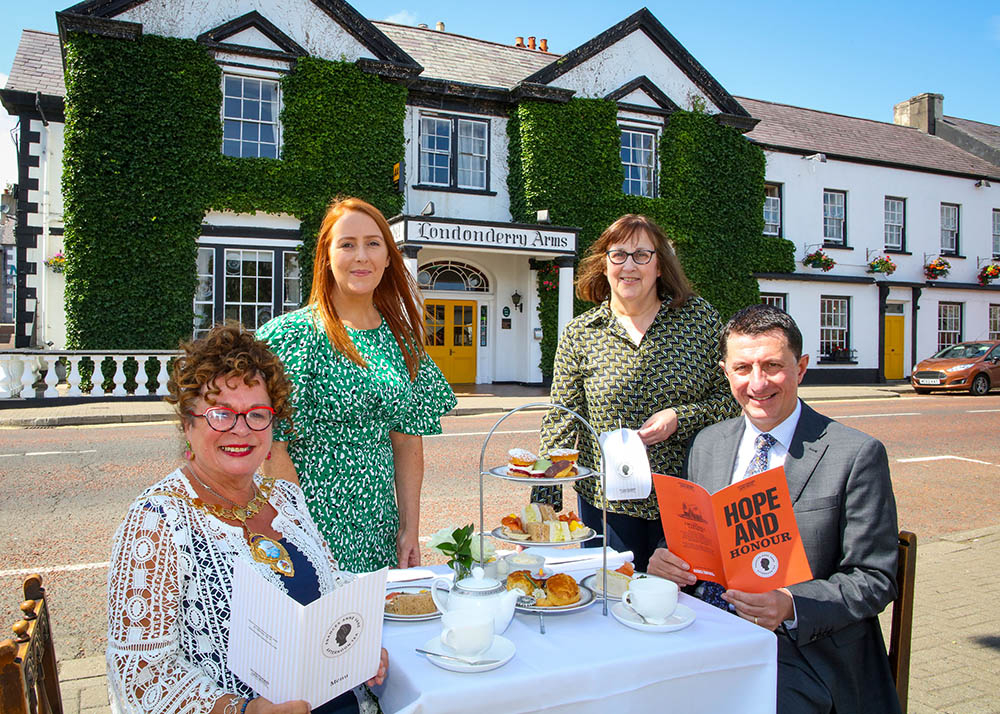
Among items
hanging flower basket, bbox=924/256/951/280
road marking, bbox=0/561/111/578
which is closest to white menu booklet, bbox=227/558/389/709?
road marking, bbox=0/561/111/578

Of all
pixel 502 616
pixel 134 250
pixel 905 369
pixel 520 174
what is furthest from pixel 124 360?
pixel 905 369

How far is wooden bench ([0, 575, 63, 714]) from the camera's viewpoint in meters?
1.55

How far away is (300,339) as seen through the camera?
2.68 meters

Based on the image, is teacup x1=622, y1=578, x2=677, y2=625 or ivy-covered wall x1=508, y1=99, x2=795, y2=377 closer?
teacup x1=622, y1=578, x2=677, y2=625

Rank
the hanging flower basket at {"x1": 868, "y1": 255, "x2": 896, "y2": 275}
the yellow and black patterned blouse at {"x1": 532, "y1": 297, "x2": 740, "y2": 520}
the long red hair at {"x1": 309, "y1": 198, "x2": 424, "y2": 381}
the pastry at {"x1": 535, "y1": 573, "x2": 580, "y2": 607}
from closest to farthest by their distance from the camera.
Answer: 1. the pastry at {"x1": 535, "y1": 573, "x2": 580, "y2": 607}
2. the long red hair at {"x1": 309, "y1": 198, "x2": 424, "y2": 381}
3. the yellow and black patterned blouse at {"x1": 532, "y1": 297, "x2": 740, "y2": 520}
4. the hanging flower basket at {"x1": 868, "y1": 255, "x2": 896, "y2": 275}

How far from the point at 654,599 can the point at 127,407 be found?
43.5ft

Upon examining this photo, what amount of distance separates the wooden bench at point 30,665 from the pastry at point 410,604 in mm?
939

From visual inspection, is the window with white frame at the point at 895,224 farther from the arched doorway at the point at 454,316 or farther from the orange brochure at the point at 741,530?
the orange brochure at the point at 741,530

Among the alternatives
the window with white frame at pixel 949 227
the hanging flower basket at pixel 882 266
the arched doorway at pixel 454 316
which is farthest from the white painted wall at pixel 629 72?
the window with white frame at pixel 949 227

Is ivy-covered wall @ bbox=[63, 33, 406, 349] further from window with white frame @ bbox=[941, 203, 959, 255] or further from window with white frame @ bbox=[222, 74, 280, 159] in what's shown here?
window with white frame @ bbox=[941, 203, 959, 255]

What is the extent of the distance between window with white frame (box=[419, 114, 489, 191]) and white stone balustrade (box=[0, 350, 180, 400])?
25.1 ft

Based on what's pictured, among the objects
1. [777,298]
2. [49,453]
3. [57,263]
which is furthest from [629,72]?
[49,453]

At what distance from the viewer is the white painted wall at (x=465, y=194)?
17328 mm

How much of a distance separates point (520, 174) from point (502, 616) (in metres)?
17.0
